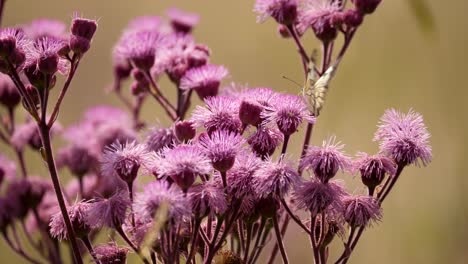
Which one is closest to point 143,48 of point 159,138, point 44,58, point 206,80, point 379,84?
point 206,80

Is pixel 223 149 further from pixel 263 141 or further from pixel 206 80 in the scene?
pixel 206 80

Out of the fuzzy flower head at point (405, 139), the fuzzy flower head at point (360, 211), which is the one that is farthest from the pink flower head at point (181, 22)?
the fuzzy flower head at point (360, 211)

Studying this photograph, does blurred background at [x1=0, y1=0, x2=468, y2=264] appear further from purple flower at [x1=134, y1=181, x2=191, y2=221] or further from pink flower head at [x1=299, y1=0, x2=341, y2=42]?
purple flower at [x1=134, y1=181, x2=191, y2=221]

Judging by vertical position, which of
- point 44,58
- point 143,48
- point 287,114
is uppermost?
point 143,48

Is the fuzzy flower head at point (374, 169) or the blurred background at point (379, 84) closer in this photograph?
the fuzzy flower head at point (374, 169)

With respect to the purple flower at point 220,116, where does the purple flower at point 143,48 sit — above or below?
above

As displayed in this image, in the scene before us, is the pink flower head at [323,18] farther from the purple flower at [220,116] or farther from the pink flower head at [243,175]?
the pink flower head at [243,175]
